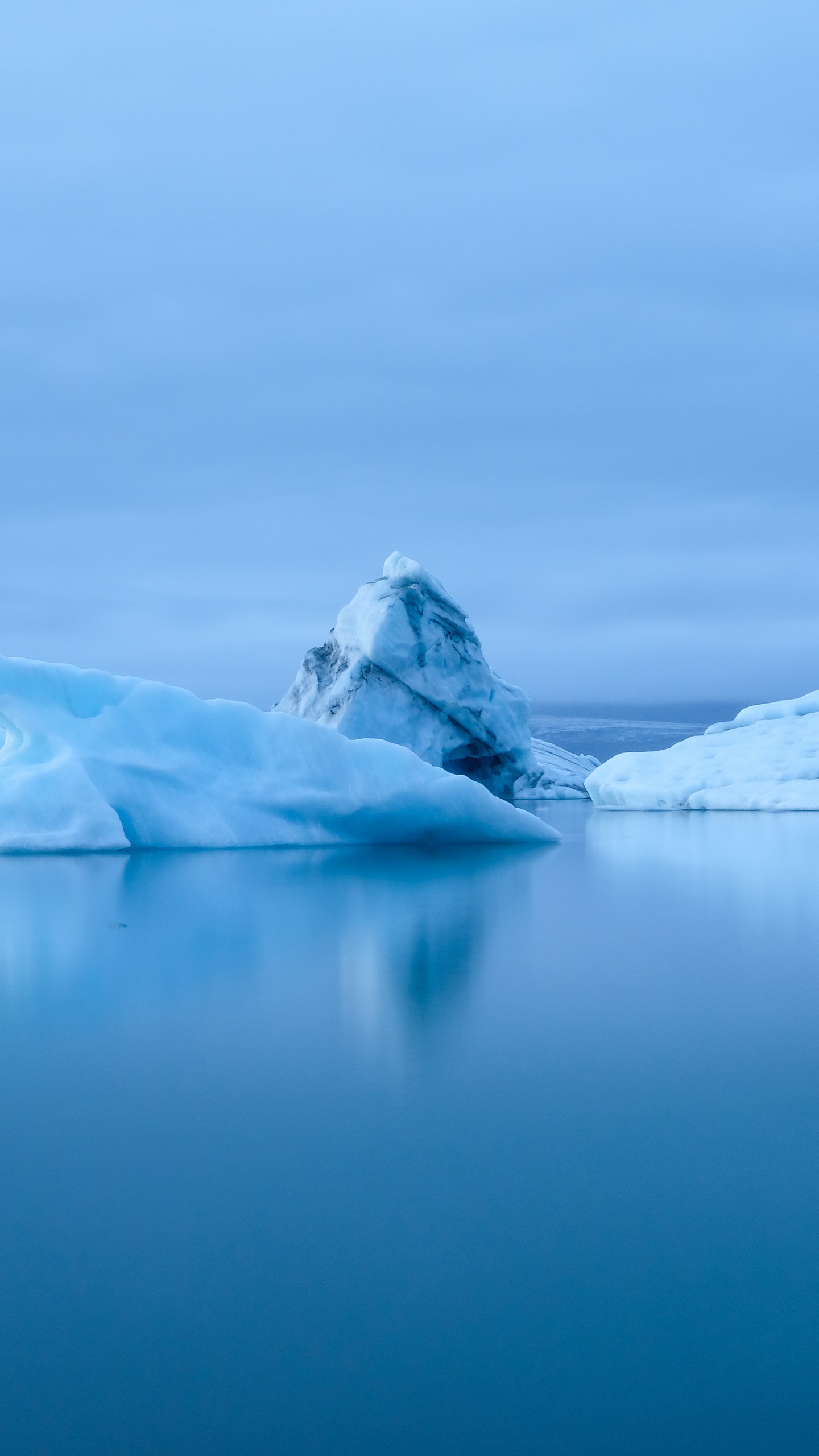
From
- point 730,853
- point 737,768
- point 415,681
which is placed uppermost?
point 415,681

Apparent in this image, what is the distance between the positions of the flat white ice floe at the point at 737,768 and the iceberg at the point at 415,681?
189 cm

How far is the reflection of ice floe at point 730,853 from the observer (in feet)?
19.0

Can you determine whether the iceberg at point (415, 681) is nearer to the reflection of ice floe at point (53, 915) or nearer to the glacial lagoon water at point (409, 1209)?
the reflection of ice floe at point (53, 915)

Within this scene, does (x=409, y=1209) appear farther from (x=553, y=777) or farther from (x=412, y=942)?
(x=553, y=777)

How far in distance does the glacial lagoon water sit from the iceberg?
12580mm

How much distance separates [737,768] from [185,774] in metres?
10.2

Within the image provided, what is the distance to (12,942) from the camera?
3881 millimetres

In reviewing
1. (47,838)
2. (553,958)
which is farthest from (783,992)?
(47,838)

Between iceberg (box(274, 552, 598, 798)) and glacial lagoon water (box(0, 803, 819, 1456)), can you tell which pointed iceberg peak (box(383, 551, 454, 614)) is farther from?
glacial lagoon water (box(0, 803, 819, 1456))

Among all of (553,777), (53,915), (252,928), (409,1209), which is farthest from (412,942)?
(553,777)

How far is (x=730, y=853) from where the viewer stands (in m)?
8.53

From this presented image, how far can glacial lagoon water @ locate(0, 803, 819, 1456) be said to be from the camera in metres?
1.02

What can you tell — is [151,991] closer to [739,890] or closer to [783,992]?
[783,992]

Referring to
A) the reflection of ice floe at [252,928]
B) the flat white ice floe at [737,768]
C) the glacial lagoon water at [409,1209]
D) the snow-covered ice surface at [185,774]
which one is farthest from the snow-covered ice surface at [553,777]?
the glacial lagoon water at [409,1209]
